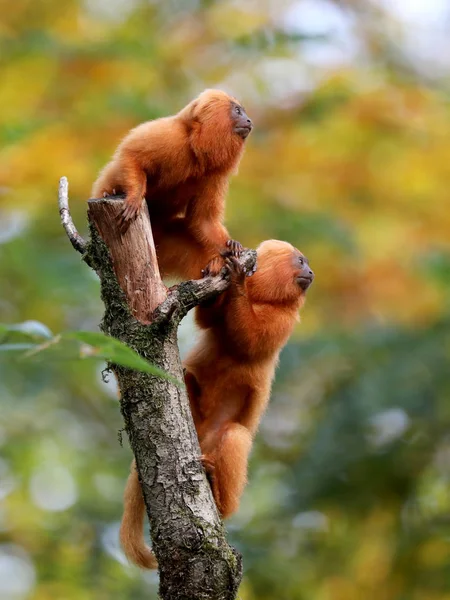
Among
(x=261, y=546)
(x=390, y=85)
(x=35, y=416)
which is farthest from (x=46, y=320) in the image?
(x=390, y=85)

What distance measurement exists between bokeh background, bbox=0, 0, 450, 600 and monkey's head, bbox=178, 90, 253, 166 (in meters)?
1.70

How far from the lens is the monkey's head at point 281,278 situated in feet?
17.6

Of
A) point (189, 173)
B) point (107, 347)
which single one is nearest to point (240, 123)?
point (189, 173)

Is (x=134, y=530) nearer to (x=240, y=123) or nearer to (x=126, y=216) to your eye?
(x=126, y=216)

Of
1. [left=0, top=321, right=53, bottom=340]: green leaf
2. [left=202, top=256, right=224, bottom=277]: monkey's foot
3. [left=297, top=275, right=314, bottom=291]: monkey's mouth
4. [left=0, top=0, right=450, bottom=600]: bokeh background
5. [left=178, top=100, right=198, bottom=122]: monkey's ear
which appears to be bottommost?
[left=0, top=321, right=53, bottom=340]: green leaf

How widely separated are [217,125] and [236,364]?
4.60ft

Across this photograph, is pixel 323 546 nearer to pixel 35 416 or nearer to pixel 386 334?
pixel 386 334

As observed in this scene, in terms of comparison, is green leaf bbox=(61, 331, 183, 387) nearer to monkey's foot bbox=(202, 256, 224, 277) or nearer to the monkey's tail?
monkey's foot bbox=(202, 256, 224, 277)

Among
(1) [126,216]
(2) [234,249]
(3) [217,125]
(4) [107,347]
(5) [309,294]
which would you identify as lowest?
(4) [107,347]

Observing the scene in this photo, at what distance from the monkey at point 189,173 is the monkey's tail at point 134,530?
127 centimetres

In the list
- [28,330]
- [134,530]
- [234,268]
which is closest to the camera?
[28,330]

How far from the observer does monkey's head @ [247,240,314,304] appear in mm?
5363

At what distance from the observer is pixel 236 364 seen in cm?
538

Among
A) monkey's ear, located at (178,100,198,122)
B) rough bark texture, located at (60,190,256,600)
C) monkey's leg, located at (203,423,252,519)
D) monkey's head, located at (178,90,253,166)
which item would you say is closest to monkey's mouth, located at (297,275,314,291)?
monkey's head, located at (178,90,253,166)
